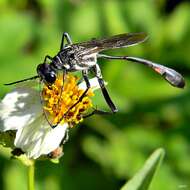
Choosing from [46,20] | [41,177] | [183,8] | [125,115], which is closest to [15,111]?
[41,177]

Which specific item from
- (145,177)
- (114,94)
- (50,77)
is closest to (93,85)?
(50,77)

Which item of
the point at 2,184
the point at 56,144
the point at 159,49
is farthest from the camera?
the point at 159,49

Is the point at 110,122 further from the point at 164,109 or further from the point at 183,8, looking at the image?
the point at 183,8

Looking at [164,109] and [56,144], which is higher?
[56,144]

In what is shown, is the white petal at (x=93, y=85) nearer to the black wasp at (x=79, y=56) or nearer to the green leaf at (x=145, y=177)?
the black wasp at (x=79, y=56)

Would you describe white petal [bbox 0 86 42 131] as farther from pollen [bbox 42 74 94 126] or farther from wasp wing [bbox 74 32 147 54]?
wasp wing [bbox 74 32 147 54]

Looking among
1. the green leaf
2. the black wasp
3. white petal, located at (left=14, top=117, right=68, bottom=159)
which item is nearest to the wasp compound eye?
the black wasp

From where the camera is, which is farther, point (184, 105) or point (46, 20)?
point (46, 20)
